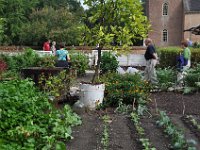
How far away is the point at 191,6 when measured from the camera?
61031mm

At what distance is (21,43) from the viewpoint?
43281 mm

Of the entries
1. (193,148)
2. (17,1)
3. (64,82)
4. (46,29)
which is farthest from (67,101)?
(17,1)

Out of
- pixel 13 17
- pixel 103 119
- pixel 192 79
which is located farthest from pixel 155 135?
pixel 13 17

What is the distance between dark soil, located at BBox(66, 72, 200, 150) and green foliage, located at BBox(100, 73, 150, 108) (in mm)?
345

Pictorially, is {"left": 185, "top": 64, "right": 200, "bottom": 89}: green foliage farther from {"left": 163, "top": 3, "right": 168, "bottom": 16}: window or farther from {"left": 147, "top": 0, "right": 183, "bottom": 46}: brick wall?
{"left": 163, "top": 3, "right": 168, "bottom": 16}: window

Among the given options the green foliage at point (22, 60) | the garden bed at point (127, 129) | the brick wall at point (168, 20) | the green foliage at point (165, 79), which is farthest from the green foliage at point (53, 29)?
the garden bed at point (127, 129)

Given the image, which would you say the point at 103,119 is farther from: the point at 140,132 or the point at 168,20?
the point at 168,20

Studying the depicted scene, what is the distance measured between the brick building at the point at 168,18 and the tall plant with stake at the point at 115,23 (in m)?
49.4

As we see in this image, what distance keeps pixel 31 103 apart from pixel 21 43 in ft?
118

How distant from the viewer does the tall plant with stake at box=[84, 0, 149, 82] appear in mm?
11508

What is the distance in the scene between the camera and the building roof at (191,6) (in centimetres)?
6019

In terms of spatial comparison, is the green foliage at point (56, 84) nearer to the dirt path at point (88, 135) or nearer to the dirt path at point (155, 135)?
the dirt path at point (88, 135)

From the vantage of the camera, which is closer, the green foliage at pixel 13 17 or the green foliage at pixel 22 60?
the green foliage at pixel 22 60

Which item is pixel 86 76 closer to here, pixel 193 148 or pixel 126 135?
pixel 126 135
